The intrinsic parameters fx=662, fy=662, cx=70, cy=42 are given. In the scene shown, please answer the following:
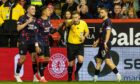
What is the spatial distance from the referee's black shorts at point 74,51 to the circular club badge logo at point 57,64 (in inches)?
43.7

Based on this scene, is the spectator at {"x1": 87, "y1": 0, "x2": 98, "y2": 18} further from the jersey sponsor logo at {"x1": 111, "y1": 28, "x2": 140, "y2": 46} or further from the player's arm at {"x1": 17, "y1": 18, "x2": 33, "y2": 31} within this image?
the player's arm at {"x1": 17, "y1": 18, "x2": 33, "y2": 31}

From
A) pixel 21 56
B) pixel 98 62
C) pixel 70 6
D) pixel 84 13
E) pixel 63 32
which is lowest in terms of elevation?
pixel 98 62

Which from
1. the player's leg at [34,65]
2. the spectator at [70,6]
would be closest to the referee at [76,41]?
the player's leg at [34,65]

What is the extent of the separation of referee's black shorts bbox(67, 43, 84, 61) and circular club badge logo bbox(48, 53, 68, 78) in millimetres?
1110

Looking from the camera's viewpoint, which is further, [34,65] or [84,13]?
[84,13]

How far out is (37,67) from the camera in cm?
2044

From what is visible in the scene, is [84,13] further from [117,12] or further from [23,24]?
[23,24]

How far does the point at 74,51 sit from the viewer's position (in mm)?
20438

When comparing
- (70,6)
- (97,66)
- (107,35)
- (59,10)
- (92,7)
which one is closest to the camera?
(107,35)

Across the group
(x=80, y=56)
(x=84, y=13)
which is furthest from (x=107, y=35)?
(x=84, y=13)

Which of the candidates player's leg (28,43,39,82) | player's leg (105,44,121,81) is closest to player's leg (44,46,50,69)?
player's leg (28,43,39,82)

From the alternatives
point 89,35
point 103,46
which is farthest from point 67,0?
point 103,46

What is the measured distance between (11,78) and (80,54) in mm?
2558

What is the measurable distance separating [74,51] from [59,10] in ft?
10.3
